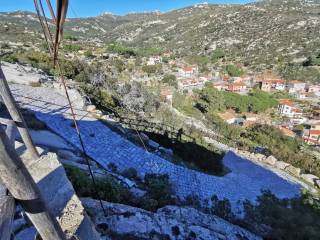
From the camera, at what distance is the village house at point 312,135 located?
92.3ft

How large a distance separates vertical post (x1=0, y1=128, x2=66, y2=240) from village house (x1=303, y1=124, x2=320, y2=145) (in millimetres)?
30878

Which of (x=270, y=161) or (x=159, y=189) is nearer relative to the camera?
(x=159, y=189)

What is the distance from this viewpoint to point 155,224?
4.68m

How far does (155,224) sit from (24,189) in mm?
3898

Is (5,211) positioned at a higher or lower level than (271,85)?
higher

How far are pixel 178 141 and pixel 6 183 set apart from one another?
36.3 feet

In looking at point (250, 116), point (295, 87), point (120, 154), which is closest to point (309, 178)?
point (120, 154)

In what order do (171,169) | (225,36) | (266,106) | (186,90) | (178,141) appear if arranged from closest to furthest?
(171,169)
(178,141)
(186,90)
(266,106)
(225,36)

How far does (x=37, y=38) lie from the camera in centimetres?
3003

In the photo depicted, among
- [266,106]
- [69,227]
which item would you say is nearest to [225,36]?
[266,106]

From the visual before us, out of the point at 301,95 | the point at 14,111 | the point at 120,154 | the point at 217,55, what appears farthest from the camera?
the point at 217,55

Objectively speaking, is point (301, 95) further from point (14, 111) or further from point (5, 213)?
point (5, 213)

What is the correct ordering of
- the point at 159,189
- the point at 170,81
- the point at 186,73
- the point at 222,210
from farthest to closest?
the point at 186,73, the point at 170,81, the point at 222,210, the point at 159,189

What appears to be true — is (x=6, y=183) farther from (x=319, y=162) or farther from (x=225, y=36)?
(x=225, y=36)
